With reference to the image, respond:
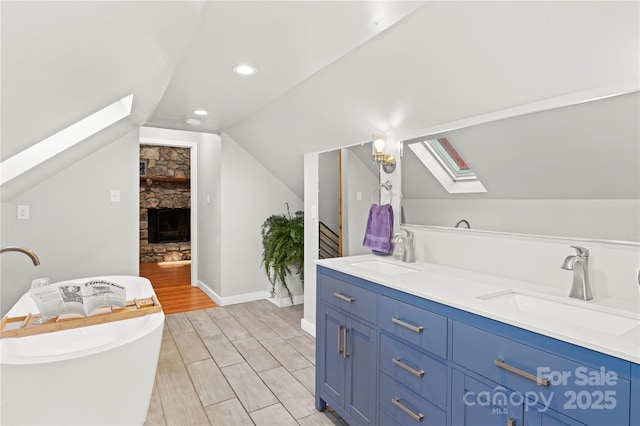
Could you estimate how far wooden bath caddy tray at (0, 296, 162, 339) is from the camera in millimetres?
1647

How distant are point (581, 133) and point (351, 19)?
1.10m

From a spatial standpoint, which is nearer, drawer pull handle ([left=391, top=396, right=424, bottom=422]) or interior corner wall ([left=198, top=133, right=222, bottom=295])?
drawer pull handle ([left=391, top=396, right=424, bottom=422])

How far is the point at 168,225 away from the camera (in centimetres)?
726

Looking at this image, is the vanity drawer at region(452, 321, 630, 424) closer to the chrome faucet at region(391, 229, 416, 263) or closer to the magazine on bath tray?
the chrome faucet at region(391, 229, 416, 263)

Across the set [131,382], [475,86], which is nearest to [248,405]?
[131,382]

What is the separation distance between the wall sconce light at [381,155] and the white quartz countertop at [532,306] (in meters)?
0.76

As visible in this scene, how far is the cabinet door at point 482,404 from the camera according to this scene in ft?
3.92

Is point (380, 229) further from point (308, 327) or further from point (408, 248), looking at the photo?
point (308, 327)

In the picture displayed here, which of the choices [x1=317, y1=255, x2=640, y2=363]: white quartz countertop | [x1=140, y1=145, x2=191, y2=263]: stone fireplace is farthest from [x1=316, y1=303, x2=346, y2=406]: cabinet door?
[x1=140, y1=145, x2=191, y2=263]: stone fireplace

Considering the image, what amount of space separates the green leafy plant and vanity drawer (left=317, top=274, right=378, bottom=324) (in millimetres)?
1799

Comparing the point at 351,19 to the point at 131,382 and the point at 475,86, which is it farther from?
the point at 131,382

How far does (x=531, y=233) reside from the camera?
1.70m

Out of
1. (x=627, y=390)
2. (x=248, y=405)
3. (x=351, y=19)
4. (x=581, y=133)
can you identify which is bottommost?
(x=248, y=405)

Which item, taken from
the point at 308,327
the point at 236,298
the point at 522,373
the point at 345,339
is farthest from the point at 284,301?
the point at 522,373
